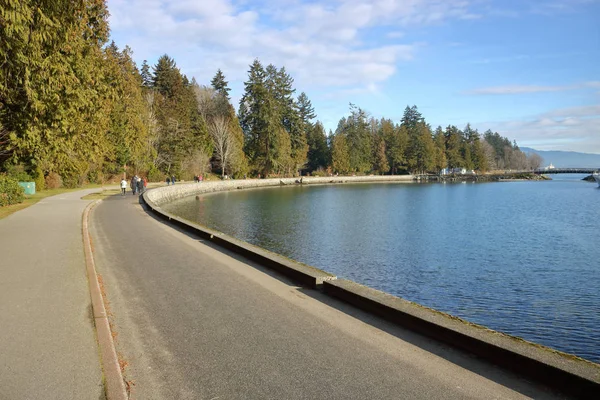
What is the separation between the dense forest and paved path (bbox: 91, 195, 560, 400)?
6765 millimetres

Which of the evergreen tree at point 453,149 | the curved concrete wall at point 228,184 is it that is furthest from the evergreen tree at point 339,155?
the evergreen tree at point 453,149

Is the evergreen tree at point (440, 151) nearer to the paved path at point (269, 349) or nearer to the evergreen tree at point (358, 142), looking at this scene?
the evergreen tree at point (358, 142)

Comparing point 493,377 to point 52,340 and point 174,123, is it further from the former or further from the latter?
point 174,123

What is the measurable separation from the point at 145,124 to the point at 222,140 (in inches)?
994

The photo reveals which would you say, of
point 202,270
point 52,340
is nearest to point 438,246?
point 202,270

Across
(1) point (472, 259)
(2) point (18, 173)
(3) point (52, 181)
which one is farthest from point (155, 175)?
(1) point (472, 259)

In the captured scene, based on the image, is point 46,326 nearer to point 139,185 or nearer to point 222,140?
point 139,185

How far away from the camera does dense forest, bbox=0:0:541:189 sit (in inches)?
489

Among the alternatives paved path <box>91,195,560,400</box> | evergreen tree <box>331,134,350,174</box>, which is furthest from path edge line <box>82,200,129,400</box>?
evergreen tree <box>331,134,350,174</box>

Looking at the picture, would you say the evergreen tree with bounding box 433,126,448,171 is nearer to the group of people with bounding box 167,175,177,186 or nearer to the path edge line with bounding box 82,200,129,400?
the group of people with bounding box 167,175,177,186

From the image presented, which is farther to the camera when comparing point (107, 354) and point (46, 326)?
point (46, 326)

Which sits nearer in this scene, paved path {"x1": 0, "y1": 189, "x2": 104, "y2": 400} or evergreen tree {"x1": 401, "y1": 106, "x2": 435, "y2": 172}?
paved path {"x1": 0, "y1": 189, "x2": 104, "y2": 400}

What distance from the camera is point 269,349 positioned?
18.6ft

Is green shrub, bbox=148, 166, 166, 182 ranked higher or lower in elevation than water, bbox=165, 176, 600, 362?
higher
